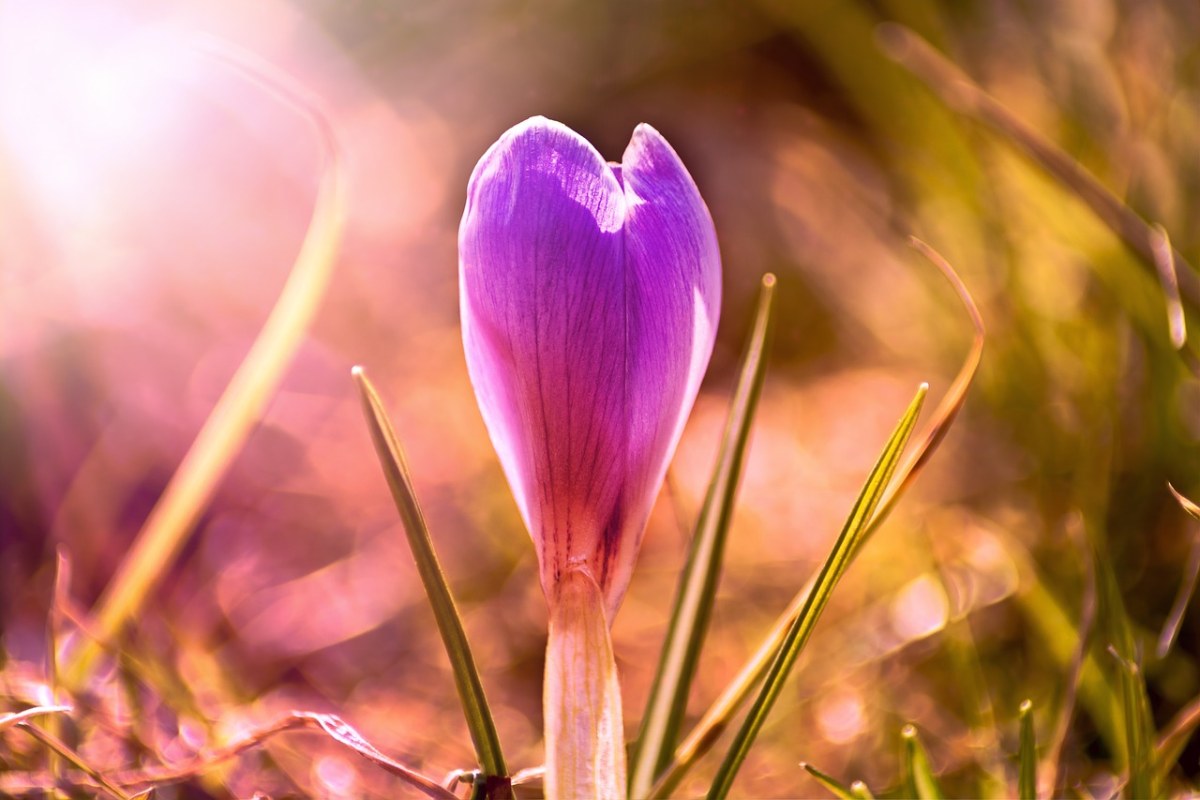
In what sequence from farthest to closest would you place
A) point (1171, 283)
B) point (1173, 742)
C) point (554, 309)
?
point (1171, 283), point (1173, 742), point (554, 309)

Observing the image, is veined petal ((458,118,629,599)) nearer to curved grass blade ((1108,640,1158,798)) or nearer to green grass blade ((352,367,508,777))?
green grass blade ((352,367,508,777))

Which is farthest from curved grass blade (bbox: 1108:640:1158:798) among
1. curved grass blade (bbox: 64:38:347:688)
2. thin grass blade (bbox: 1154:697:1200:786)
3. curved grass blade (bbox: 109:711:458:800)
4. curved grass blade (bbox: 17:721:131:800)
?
curved grass blade (bbox: 64:38:347:688)

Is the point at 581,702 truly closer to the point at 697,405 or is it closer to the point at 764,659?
the point at 764,659

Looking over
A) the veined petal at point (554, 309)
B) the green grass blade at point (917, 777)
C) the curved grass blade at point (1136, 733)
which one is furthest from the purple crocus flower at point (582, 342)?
the curved grass blade at point (1136, 733)

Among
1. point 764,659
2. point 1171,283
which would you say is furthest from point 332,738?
point 1171,283

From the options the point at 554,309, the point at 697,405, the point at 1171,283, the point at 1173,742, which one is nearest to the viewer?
the point at 554,309

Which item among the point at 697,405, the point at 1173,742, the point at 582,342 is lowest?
the point at 697,405

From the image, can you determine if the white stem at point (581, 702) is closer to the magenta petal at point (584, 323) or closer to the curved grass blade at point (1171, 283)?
the magenta petal at point (584, 323)
